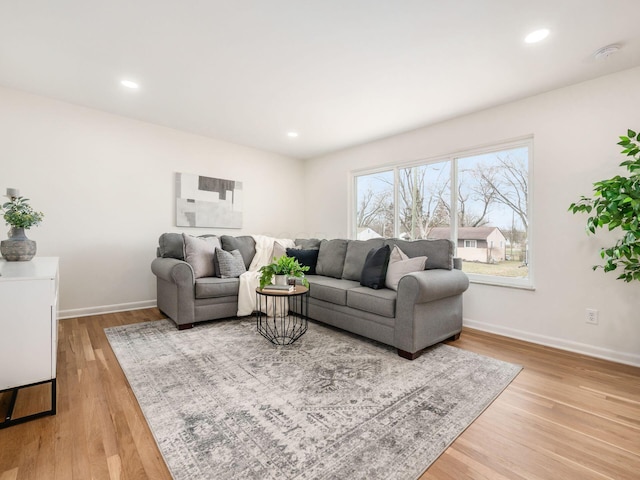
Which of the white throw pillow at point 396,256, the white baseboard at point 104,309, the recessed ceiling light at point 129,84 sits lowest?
the white baseboard at point 104,309

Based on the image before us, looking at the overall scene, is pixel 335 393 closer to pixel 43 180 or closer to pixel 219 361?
pixel 219 361

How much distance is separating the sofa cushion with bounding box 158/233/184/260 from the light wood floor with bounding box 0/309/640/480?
1.42 metres

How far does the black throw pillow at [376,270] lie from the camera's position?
2.97m

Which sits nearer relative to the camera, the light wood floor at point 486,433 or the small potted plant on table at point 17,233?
the light wood floor at point 486,433

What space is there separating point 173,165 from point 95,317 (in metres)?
2.14

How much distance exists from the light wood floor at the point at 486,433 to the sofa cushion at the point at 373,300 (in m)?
0.96

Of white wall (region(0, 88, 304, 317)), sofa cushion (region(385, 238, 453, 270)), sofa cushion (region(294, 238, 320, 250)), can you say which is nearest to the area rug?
sofa cushion (region(385, 238, 453, 270))

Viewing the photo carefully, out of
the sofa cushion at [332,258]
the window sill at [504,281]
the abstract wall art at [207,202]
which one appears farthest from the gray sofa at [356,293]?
the abstract wall art at [207,202]

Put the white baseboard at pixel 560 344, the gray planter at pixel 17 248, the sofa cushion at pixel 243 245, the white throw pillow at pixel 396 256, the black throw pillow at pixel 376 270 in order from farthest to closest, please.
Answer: the sofa cushion at pixel 243 245, the white throw pillow at pixel 396 256, the black throw pillow at pixel 376 270, the white baseboard at pixel 560 344, the gray planter at pixel 17 248

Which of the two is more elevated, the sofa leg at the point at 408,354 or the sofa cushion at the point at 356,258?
the sofa cushion at the point at 356,258

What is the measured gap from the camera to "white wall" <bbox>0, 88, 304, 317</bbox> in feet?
10.6

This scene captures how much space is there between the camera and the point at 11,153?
3156 millimetres

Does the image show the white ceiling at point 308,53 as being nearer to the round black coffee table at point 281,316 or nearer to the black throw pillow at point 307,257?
the black throw pillow at point 307,257

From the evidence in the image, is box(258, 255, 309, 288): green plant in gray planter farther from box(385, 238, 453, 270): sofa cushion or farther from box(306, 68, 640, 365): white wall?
box(306, 68, 640, 365): white wall
